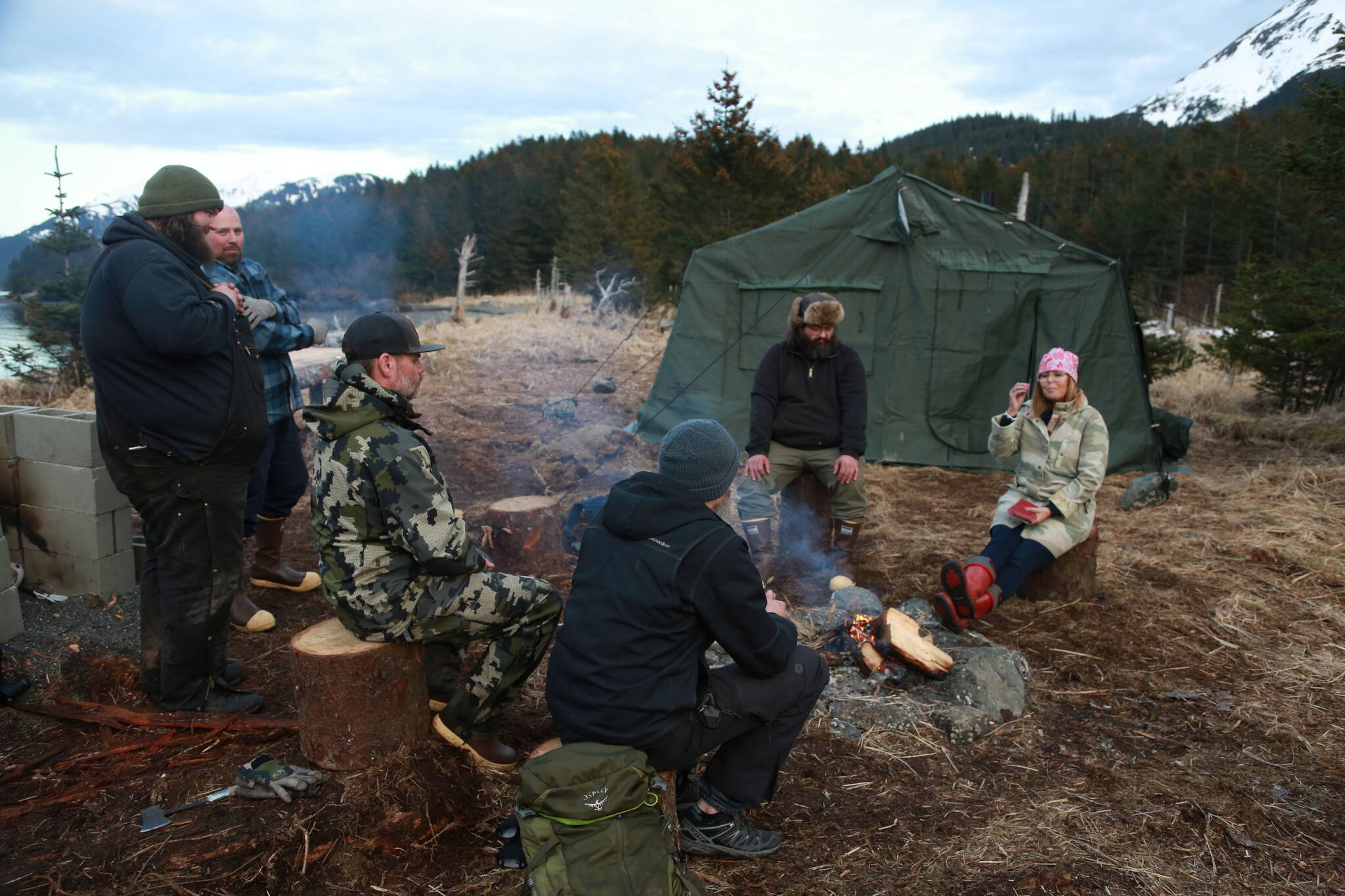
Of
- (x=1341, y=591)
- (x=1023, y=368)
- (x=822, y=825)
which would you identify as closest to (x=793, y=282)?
(x=1023, y=368)

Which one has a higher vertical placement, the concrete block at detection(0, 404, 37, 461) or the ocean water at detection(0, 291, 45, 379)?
the ocean water at detection(0, 291, 45, 379)

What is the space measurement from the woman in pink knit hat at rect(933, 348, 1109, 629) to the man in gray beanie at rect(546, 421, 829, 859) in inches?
79.9

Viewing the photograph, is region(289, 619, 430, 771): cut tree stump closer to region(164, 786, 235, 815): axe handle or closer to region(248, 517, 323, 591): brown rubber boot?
region(164, 786, 235, 815): axe handle

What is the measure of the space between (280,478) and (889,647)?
3.09 m

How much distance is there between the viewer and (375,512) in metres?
2.43

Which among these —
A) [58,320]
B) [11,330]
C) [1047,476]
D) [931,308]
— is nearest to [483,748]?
[1047,476]

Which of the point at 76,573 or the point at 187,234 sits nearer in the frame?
the point at 187,234

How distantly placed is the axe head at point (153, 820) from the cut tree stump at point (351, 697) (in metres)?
0.40

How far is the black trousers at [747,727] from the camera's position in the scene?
221 cm

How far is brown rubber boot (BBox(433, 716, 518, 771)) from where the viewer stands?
8.69ft

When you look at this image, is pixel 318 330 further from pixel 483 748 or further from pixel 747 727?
pixel 747 727

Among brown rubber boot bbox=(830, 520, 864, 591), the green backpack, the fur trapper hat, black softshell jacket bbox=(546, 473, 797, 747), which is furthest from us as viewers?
brown rubber boot bbox=(830, 520, 864, 591)

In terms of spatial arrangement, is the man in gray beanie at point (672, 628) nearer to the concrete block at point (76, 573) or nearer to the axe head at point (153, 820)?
the axe head at point (153, 820)

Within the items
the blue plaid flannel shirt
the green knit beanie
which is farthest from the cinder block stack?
the green knit beanie
